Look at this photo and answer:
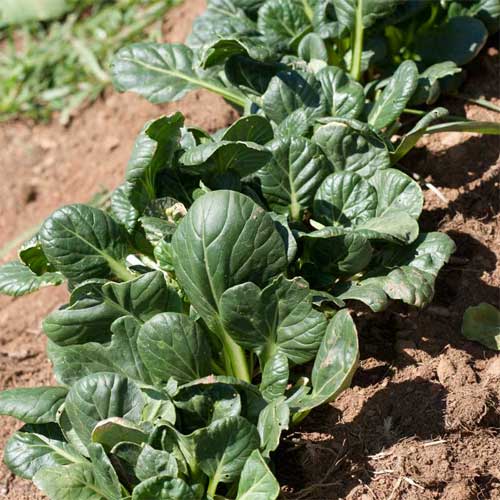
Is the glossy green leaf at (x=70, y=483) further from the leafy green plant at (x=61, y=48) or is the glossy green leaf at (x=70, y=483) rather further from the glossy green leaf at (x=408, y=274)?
the leafy green plant at (x=61, y=48)

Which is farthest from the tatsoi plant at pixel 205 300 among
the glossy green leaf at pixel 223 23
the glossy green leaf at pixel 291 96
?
the glossy green leaf at pixel 223 23

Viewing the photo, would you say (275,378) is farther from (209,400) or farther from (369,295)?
(369,295)

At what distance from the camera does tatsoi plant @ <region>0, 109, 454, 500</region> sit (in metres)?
2.39

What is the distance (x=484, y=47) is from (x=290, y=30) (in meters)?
0.89

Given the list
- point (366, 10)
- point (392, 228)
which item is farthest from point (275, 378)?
point (366, 10)

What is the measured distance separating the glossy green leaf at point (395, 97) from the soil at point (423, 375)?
13.6 inches

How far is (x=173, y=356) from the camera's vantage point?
8.27 ft

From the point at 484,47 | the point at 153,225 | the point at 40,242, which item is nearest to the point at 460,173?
the point at 484,47

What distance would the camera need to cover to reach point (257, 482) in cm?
228

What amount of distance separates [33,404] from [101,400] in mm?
306

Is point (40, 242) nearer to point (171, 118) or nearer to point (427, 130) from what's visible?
point (171, 118)

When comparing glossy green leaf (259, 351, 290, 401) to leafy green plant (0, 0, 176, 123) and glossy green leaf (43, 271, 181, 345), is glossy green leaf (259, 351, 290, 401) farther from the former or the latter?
leafy green plant (0, 0, 176, 123)

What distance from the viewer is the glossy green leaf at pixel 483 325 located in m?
2.81

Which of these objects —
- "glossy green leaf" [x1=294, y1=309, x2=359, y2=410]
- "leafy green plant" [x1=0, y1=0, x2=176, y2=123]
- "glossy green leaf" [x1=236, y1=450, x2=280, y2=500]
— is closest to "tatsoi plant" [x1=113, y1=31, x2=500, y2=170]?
"glossy green leaf" [x1=294, y1=309, x2=359, y2=410]
